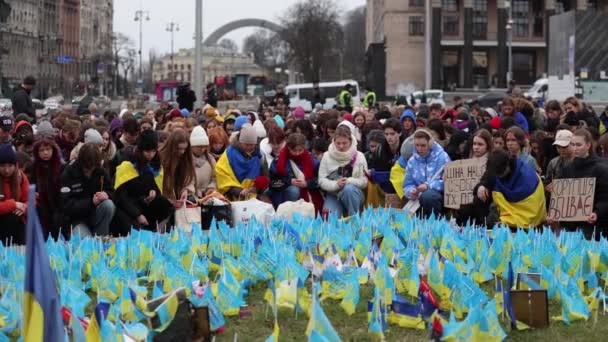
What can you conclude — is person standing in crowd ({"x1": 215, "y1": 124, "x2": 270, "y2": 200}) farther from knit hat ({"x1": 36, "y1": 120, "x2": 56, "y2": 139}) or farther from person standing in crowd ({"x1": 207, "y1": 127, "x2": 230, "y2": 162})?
knit hat ({"x1": 36, "y1": 120, "x2": 56, "y2": 139})

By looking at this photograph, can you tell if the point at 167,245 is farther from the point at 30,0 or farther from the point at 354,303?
the point at 30,0

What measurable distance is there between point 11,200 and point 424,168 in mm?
5002

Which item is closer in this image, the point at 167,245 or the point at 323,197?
the point at 167,245

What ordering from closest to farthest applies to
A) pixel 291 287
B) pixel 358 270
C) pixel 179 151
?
pixel 291 287 < pixel 358 270 < pixel 179 151

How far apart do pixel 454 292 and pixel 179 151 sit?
226 inches

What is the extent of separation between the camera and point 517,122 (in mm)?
16500

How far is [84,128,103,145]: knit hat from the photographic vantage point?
1297cm

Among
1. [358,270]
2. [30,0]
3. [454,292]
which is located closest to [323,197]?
[358,270]

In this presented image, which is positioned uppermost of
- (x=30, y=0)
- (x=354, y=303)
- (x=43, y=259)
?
(x=30, y=0)

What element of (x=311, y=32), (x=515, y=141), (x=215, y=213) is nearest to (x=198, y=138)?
A: (x=215, y=213)

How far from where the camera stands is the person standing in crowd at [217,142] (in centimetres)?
1462

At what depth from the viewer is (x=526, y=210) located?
11727 millimetres

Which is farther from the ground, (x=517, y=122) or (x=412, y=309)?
(x=517, y=122)

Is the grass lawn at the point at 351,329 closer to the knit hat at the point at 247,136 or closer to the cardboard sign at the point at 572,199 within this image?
the cardboard sign at the point at 572,199
